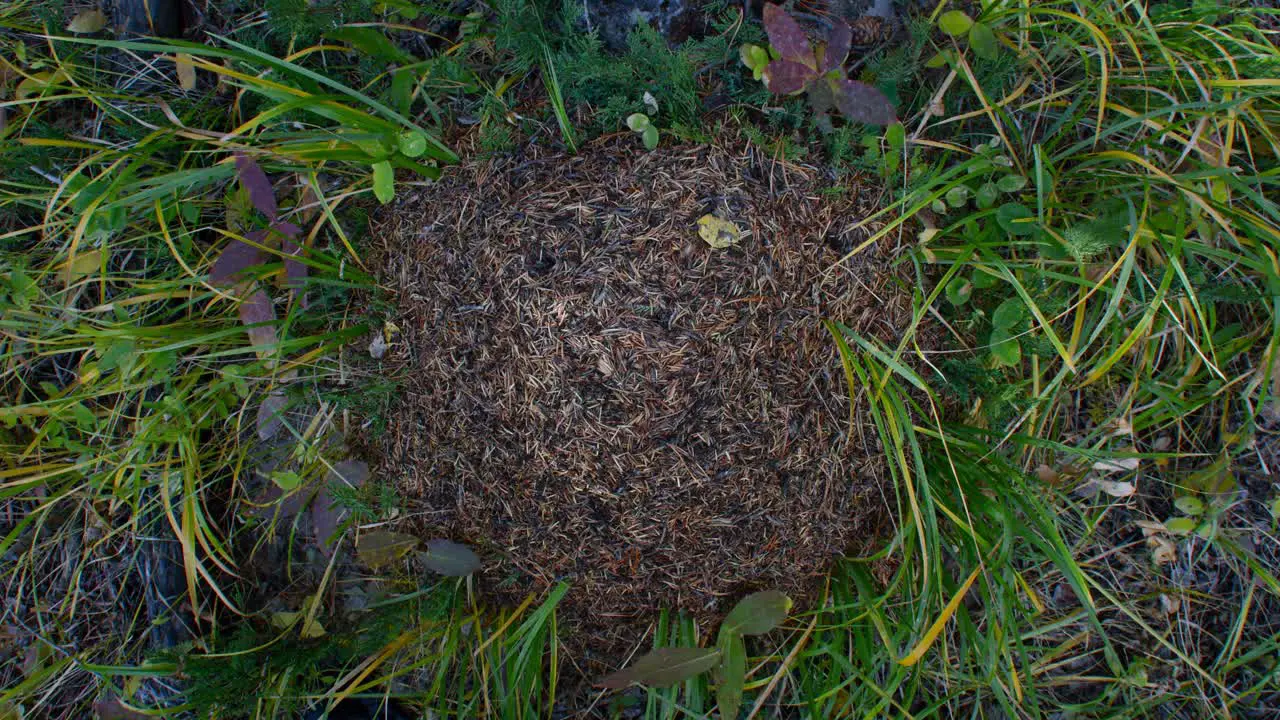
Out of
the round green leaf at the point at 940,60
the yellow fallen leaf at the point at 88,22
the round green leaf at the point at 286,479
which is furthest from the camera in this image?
the yellow fallen leaf at the point at 88,22

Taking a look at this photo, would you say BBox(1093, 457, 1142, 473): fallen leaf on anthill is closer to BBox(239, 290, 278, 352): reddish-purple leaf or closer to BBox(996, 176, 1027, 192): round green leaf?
BBox(996, 176, 1027, 192): round green leaf

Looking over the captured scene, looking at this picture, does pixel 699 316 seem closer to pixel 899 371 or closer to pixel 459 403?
pixel 899 371

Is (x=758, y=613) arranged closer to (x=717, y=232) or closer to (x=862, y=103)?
(x=717, y=232)

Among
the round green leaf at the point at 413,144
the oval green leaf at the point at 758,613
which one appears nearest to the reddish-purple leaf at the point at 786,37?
the round green leaf at the point at 413,144

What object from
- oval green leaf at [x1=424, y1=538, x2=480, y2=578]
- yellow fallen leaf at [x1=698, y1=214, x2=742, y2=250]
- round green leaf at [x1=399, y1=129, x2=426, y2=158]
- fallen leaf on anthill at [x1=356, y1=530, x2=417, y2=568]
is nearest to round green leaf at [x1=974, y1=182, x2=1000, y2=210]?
yellow fallen leaf at [x1=698, y1=214, x2=742, y2=250]

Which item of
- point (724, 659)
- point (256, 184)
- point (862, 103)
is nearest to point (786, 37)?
point (862, 103)

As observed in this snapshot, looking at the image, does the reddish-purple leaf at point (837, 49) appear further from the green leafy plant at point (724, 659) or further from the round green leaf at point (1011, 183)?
the green leafy plant at point (724, 659)

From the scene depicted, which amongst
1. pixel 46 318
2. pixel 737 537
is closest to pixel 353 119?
pixel 46 318
